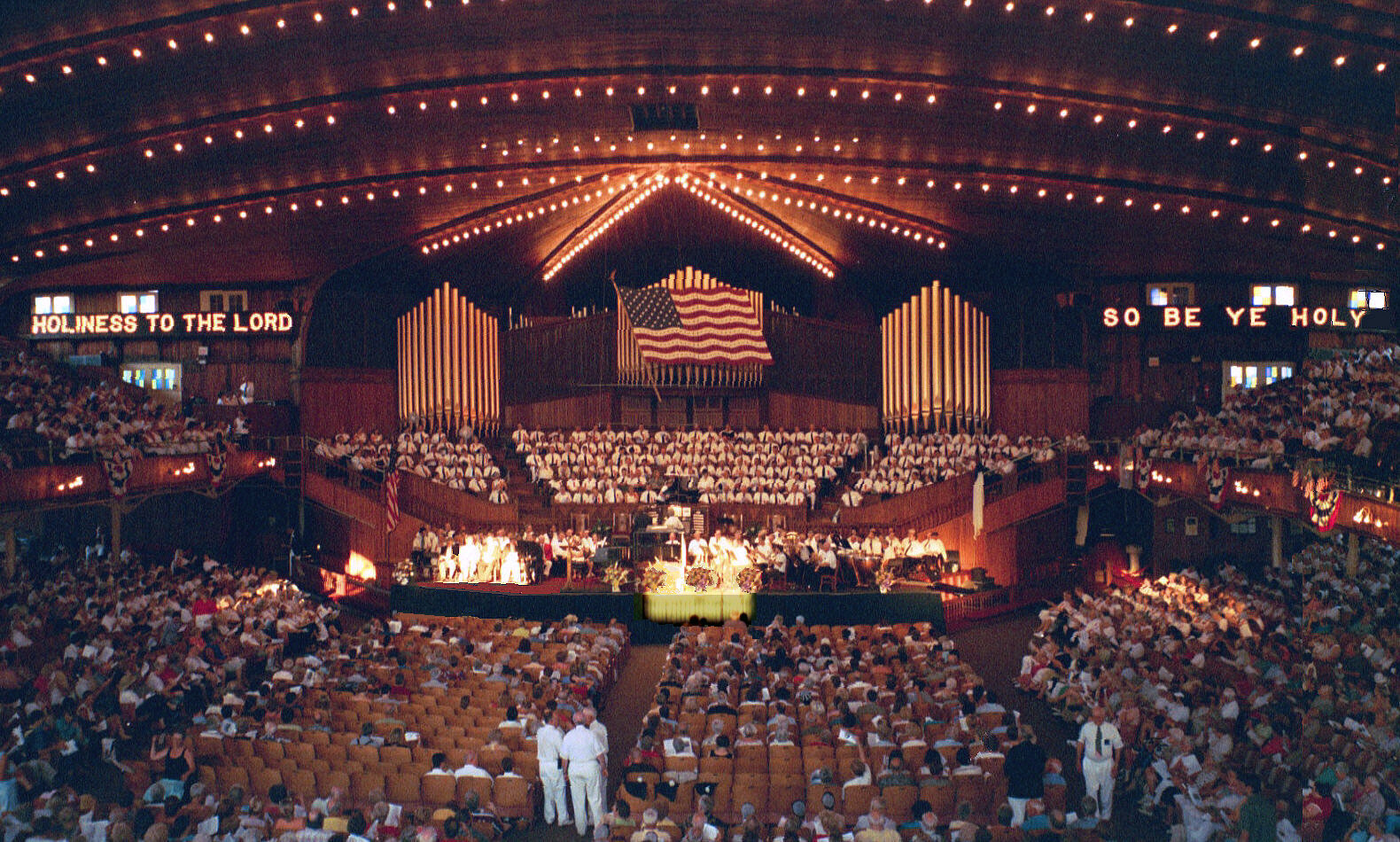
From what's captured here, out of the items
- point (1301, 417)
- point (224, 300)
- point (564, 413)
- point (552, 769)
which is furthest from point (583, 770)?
point (224, 300)

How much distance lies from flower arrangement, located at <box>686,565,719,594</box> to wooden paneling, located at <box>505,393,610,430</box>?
9.94 meters

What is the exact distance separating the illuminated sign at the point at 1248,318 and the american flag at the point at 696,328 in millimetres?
9548

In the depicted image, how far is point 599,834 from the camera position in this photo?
33.9ft

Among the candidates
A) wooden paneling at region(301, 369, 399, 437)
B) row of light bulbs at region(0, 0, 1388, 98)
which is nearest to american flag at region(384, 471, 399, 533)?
wooden paneling at region(301, 369, 399, 437)

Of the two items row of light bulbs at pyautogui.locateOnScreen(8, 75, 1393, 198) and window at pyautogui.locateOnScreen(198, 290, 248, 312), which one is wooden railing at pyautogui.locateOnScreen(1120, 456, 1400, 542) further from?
window at pyautogui.locateOnScreen(198, 290, 248, 312)

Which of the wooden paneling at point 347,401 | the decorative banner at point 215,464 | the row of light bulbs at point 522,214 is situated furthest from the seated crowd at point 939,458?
the decorative banner at point 215,464

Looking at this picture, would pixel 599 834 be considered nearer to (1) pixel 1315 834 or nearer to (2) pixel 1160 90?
(1) pixel 1315 834

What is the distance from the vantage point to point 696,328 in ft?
107

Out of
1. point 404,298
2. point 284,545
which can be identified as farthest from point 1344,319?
point 284,545

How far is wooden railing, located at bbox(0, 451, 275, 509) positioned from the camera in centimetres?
2078

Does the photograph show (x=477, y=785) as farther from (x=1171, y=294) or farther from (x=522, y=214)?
(x=1171, y=294)

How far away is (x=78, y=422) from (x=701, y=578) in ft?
44.1

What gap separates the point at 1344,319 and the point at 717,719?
23312 millimetres

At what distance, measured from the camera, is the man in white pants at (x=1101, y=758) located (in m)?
13.0
